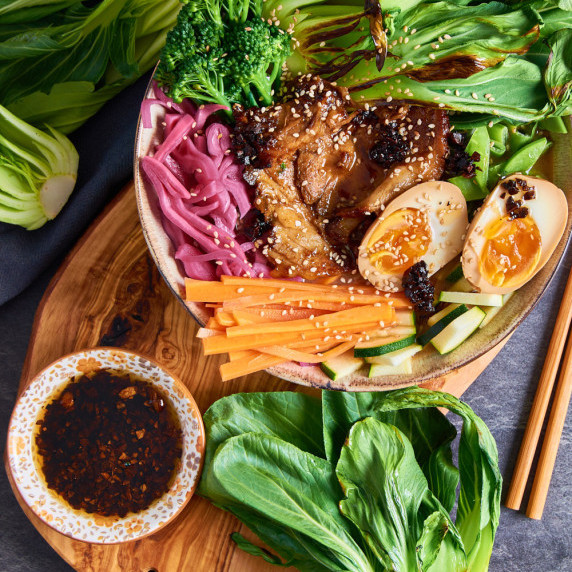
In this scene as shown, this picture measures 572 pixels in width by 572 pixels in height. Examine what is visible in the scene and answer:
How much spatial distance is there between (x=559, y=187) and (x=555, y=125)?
328 mm

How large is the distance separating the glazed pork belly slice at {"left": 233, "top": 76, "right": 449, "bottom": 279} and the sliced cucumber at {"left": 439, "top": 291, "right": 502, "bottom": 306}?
541 mm

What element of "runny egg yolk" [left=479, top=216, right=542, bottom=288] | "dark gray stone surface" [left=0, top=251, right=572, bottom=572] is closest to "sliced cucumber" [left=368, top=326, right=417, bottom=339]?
"runny egg yolk" [left=479, top=216, right=542, bottom=288]

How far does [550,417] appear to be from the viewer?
12.6ft

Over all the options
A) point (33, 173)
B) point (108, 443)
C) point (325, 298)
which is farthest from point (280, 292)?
point (33, 173)

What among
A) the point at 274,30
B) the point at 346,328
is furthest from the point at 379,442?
the point at 274,30

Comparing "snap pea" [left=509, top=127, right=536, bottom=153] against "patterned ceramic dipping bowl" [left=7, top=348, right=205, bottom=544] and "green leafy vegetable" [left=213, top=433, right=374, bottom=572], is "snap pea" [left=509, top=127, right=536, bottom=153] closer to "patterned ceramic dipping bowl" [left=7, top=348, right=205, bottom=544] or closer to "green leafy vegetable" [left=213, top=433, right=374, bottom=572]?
"green leafy vegetable" [left=213, top=433, right=374, bottom=572]

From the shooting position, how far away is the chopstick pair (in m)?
3.82

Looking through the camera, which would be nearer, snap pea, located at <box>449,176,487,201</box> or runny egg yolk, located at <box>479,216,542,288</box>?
runny egg yolk, located at <box>479,216,542,288</box>

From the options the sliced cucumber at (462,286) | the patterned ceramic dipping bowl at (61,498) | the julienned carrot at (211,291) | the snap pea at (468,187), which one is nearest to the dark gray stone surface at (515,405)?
the patterned ceramic dipping bowl at (61,498)

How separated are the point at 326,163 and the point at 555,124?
1224mm

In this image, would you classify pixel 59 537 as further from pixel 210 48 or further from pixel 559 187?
pixel 559 187

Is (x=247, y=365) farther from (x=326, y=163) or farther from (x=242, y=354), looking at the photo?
(x=326, y=163)

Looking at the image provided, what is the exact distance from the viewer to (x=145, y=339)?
3570 millimetres

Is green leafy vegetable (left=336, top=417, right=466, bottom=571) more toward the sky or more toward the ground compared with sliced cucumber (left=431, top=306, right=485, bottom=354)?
more toward the ground
